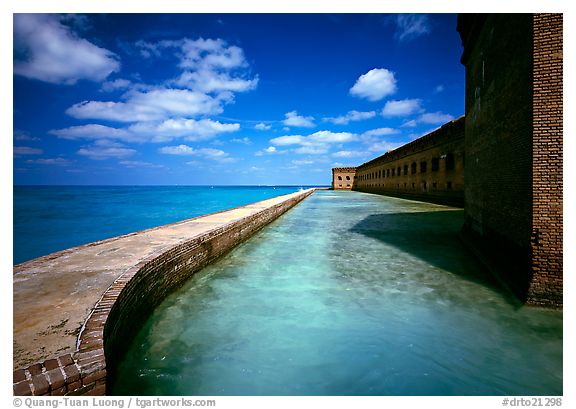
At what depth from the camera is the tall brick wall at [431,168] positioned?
18.5 metres

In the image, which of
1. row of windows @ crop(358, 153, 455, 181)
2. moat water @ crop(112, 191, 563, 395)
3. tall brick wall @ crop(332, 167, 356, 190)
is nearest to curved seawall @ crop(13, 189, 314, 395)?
moat water @ crop(112, 191, 563, 395)

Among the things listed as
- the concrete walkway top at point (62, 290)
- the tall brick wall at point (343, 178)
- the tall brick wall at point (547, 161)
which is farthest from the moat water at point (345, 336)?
the tall brick wall at point (343, 178)

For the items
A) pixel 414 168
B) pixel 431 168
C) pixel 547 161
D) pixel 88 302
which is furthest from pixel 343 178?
pixel 88 302

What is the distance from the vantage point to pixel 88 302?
293cm

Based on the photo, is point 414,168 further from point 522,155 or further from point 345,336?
point 345,336

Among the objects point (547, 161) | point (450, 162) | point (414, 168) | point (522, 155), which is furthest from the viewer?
point (414, 168)

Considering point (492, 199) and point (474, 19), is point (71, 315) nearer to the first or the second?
point (492, 199)

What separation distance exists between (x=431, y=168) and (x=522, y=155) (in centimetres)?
1967

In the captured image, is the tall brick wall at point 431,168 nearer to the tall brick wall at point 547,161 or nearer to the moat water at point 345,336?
the moat water at point 345,336

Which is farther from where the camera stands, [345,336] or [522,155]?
[522,155]
